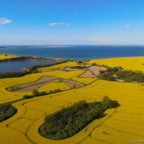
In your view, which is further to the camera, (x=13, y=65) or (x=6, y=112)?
(x=13, y=65)

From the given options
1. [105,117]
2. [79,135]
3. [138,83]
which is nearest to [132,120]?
[105,117]

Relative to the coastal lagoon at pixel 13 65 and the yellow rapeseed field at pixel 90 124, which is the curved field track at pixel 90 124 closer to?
the yellow rapeseed field at pixel 90 124

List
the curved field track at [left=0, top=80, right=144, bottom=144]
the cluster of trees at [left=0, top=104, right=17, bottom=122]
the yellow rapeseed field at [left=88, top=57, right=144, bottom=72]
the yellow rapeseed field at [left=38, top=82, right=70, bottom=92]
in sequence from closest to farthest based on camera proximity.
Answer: the curved field track at [left=0, top=80, right=144, bottom=144] < the cluster of trees at [left=0, top=104, right=17, bottom=122] < the yellow rapeseed field at [left=38, top=82, right=70, bottom=92] < the yellow rapeseed field at [left=88, top=57, right=144, bottom=72]

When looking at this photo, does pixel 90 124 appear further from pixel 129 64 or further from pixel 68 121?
pixel 129 64

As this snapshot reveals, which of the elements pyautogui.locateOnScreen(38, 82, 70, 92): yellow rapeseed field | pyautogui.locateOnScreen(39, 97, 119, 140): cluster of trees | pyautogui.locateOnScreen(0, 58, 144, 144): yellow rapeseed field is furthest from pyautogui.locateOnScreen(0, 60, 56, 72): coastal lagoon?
pyautogui.locateOnScreen(39, 97, 119, 140): cluster of trees

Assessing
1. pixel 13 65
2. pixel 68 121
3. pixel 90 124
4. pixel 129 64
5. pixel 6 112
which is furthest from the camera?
pixel 13 65

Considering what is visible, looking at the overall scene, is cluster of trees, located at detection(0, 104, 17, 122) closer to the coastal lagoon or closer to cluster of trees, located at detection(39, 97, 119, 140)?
cluster of trees, located at detection(39, 97, 119, 140)

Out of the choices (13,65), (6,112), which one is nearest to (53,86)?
(6,112)
